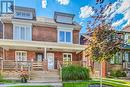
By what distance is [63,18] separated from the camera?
1536 centimetres

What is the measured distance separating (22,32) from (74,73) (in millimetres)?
4464

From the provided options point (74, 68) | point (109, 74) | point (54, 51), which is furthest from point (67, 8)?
point (109, 74)

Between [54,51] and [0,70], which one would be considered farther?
[54,51]

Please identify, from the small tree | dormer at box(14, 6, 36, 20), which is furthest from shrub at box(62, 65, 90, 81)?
dormer at box(14, 6, 36, 20)

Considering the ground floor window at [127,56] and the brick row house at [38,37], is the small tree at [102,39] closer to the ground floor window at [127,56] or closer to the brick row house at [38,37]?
the brick row house at [38,37]

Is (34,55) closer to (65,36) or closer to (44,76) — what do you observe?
(65,36)

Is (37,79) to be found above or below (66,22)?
below

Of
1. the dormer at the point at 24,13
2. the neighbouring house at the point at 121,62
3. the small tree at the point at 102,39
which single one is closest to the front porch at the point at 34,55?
the dormer at the point at 24,13

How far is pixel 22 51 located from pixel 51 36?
1.95 m

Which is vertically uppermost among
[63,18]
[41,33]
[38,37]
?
[63,18]

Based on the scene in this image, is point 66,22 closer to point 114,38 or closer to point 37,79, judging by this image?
point 37,79

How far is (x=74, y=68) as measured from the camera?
1136cm

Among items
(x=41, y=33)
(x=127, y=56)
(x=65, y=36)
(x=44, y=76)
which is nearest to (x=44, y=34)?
(x=41, y=33)

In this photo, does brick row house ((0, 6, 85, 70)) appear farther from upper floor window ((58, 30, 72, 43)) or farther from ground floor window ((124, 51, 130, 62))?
ground floor window ((124, 51, 130, 62))
